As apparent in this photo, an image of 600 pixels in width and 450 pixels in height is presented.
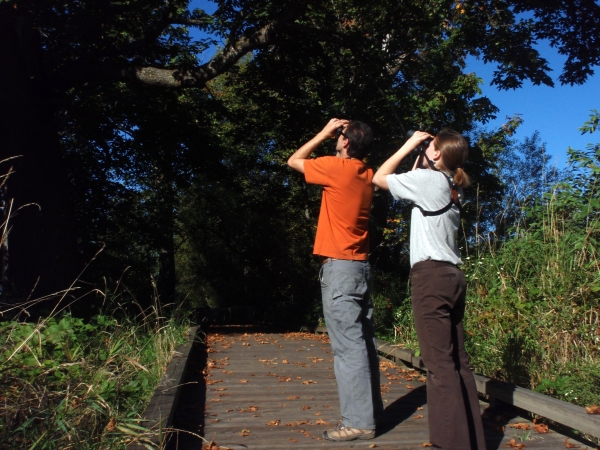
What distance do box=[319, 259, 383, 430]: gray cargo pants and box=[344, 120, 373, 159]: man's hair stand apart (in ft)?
2.59

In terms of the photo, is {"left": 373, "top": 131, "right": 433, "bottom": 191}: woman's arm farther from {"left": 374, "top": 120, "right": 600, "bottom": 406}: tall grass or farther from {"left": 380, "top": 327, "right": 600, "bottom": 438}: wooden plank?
{"left": 374, "top": 120, "right": 600, "bottom": 406}: tall grass

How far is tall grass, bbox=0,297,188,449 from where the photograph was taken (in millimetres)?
3912

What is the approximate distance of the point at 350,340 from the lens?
14.8 ft

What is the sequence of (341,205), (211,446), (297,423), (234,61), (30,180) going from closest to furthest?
1. (211,446)
2. (341,205)
3. (297,423)
4. (30,180)
5. (234,61)

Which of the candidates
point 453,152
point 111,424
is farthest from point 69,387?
point 453,152

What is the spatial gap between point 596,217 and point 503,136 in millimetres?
16065

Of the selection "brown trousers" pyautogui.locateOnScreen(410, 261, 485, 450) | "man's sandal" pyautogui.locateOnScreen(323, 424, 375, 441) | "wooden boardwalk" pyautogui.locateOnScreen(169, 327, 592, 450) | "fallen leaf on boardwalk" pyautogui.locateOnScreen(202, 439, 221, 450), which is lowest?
"wooden boardwalk" pyautogui.locateOnScreen(169, 327, 592, 450)

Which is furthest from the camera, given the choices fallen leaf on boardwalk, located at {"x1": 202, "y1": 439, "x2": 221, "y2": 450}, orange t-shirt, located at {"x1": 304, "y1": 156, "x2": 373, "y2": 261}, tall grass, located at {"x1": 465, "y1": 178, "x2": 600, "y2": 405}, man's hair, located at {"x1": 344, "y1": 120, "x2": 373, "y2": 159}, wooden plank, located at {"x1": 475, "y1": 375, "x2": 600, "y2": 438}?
tall grass, located at {"x1": 465, "y1": 178, "x2": 600, "y2": 405}

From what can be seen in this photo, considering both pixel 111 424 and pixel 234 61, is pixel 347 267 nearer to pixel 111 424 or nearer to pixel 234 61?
pixel 111 424

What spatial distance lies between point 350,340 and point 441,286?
83cm

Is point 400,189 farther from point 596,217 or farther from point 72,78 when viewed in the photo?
point 72,78

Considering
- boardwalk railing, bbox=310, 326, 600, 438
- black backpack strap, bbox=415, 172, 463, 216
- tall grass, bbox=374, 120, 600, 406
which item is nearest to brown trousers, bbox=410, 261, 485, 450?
black backpack strap, bbox=415, 172, 463, 216

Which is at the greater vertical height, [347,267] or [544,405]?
[347,267]

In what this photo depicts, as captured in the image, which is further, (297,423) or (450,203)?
(297,423)
